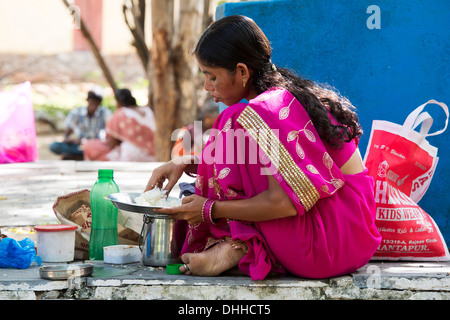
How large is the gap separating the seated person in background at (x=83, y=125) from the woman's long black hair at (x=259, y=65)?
309 inches

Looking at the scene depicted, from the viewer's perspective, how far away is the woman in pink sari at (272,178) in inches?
102

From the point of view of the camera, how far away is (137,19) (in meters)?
8.68

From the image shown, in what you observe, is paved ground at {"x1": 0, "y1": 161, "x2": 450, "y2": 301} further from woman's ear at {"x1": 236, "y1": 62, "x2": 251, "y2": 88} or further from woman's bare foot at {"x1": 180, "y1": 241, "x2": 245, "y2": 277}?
woman's ear at {"x1": 236, "y1": 62, "x2": 251, "y2": 88}

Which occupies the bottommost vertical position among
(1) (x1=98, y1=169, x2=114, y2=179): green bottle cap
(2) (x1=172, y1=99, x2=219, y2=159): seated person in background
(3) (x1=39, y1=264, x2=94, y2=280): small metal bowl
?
(3) (x1=39, y1=264, x2=94, y2=280): small metal bowl

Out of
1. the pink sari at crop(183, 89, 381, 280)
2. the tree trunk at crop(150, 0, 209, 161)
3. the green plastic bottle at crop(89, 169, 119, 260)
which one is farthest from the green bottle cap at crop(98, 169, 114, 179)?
the tree trunk at crop(150, 0, 209, 161)

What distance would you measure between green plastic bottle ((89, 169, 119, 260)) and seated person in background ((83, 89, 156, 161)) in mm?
5149

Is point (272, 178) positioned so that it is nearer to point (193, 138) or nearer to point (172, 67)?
point (193, 138)

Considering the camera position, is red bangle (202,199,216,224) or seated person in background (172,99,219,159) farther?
seated person in background (172,99,219,159)

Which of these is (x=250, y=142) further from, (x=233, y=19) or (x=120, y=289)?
(x=120, y=289)

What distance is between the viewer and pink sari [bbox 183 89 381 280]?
2.59 m

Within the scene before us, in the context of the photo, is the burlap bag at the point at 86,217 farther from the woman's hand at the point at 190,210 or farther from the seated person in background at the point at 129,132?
the seated person in background at the point at 129,132

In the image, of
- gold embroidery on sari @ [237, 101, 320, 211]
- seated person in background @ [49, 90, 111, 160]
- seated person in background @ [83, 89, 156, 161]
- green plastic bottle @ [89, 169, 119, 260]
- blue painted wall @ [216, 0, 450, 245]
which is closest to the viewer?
gold embroidery on sari @ [237, 101, 320, 211]
